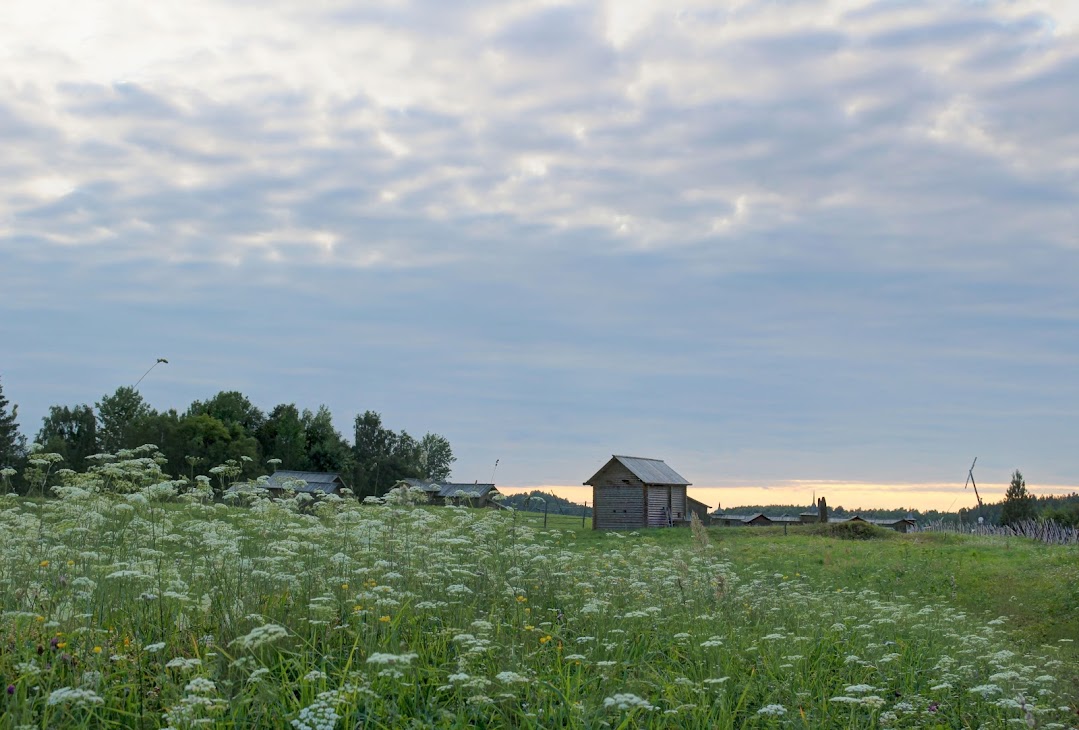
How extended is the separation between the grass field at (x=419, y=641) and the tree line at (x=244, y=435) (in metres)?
59.2

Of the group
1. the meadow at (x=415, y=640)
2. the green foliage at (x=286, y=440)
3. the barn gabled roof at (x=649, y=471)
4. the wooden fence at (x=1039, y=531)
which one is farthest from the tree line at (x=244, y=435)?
the meadow at (x=415, y=640)

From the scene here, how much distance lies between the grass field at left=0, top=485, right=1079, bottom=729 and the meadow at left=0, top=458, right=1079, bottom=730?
1.3 inches

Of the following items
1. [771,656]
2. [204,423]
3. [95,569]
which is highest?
[204,423]

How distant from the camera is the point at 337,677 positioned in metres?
6.73

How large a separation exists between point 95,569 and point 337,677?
121 inches

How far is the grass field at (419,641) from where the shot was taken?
20.4ft

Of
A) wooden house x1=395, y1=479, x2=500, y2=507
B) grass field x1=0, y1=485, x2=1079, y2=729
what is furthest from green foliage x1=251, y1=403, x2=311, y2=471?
grass field x1=0, y1=485, x2=1079, y2=729

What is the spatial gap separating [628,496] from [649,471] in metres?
2.86

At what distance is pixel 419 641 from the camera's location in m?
7.38

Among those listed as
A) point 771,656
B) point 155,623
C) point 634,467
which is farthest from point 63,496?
point 634,467

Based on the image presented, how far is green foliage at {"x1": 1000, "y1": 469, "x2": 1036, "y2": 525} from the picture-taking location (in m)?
62.5

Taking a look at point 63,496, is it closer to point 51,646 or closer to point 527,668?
point 51,646

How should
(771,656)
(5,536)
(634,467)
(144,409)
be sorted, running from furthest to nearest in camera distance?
1. (144,409)
2. (634,467)
3. (5,536)
4. (771,656)

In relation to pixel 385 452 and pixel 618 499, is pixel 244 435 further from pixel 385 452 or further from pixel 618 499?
pixel 618 499
